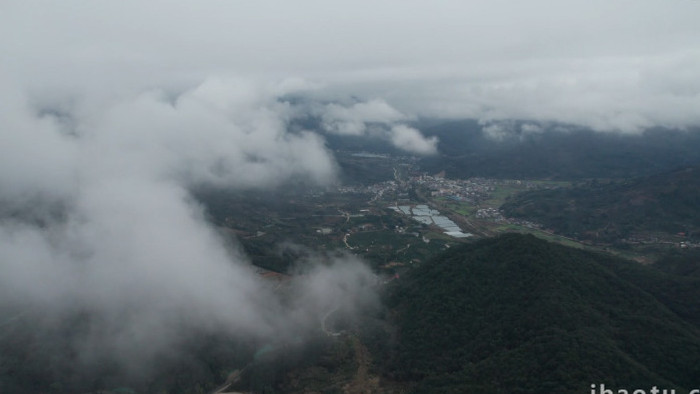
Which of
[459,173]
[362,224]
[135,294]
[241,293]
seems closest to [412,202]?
[362,224]

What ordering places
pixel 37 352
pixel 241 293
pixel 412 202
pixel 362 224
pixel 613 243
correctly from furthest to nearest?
1. pixel 412 202
2. pixel 362 224
3. pixel 613 243
4. pixel 241 293
5. pixel 37 352

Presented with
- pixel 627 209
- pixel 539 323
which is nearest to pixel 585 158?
pixel 627 209

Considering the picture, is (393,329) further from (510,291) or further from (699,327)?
(699,327)

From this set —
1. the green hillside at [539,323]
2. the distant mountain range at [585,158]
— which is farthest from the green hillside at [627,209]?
the distant mountain range at [585,158]

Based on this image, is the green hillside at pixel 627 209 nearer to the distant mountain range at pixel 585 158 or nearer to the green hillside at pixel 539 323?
the green hillside at pixel 539 323

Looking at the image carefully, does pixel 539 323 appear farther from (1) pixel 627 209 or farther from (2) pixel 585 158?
(2) pixel 585 158

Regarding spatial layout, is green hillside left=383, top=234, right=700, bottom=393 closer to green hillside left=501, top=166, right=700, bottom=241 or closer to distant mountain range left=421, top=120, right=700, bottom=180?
green hillside left=501, top=166, right=700, bottom=241
